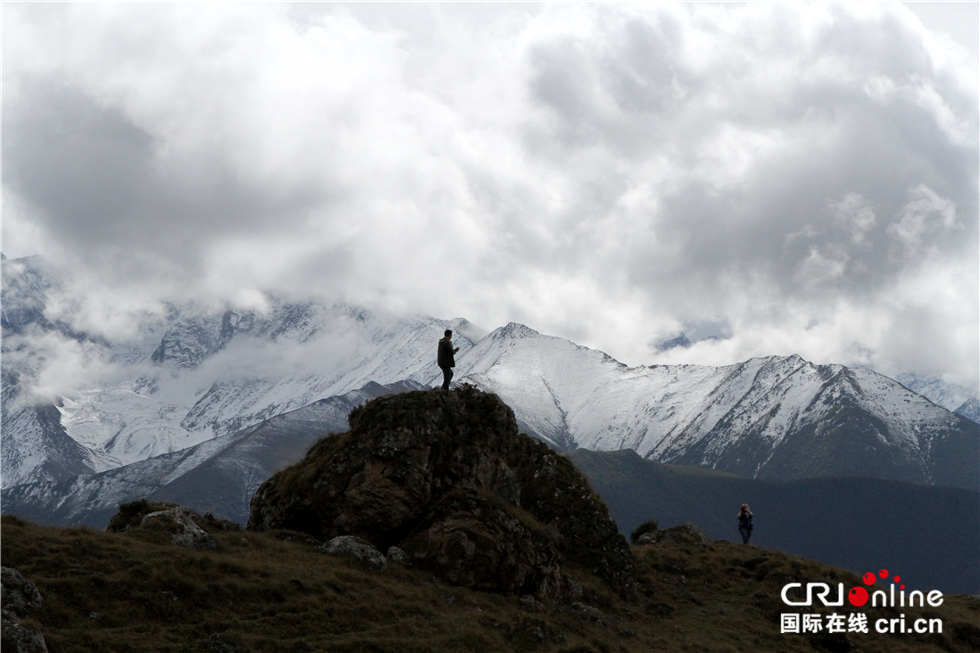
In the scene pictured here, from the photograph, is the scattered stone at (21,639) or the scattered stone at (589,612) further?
the scattered stone at (589,612)

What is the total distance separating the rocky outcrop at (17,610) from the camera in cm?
2442

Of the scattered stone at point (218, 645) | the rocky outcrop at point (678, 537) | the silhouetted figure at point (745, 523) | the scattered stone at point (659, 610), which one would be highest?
the silhouetted figure at point (745, 523)


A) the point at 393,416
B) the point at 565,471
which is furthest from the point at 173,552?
the point at 565,471

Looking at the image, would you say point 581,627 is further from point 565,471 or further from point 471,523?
point 565,471

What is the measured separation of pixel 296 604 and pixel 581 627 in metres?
13.0

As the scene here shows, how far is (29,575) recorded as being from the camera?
29.5 m

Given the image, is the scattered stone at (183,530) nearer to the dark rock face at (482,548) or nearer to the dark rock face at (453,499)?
the dark rock face at (453,499)

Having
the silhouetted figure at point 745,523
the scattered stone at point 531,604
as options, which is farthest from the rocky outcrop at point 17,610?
the silhouetted figure at point 745,523

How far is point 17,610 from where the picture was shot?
26859 mm

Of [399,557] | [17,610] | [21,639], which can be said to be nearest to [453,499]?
[399,557]

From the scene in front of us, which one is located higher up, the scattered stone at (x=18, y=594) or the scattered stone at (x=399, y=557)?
the scattered stone at (x=399, y=557)
